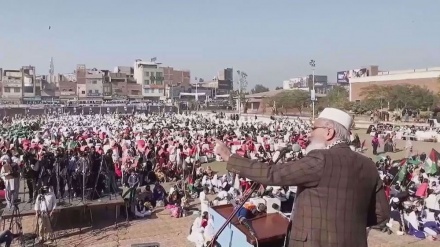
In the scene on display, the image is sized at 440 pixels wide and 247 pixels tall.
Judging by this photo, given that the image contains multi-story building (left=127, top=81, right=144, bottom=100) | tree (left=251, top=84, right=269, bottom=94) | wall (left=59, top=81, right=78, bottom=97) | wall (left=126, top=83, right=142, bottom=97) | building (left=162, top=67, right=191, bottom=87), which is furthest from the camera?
tree (left=251, top=84, right=269, bottom=94)

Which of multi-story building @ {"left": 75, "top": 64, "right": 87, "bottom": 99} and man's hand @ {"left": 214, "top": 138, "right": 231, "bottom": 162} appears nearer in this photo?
man's hand @ {"left": 214, "top": 138, "right": 231, "bottom": 162}

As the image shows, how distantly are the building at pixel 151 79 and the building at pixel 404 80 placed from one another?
47.4m

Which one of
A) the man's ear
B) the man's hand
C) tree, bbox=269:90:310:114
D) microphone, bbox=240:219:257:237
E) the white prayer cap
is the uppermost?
tree, bbox=269:90:310:114

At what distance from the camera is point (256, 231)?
15.3 ft

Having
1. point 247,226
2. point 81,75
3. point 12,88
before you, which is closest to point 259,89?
point 81,75

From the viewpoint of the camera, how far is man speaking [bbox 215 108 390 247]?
188cm

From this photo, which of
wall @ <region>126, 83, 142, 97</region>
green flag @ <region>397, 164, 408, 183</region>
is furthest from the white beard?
wall @ <region>126, 83, 142, 97</region>

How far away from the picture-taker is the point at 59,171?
10984 mm

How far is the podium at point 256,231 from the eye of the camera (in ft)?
14.4

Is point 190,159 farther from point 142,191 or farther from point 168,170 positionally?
point 142,191

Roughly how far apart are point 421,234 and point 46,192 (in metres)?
8.60

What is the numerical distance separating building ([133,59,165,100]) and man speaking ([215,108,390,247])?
98604mm

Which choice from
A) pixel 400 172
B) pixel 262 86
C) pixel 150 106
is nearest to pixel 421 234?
pixel 400 172

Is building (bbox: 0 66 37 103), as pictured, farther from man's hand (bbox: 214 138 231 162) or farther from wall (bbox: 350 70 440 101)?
man's hand (bbox: 214 138 231 162)
